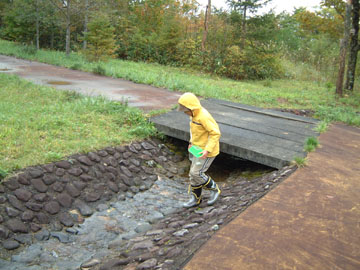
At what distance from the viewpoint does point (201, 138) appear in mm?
4246

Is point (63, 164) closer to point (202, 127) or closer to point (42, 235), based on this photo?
point (42, 235)

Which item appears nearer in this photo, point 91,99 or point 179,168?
point 179,168

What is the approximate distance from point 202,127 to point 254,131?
101 inches

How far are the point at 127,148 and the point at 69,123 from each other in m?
1.15

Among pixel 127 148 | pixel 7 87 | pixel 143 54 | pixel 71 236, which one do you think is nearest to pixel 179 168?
pixel 127 148

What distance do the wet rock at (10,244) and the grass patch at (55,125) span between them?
872 mm

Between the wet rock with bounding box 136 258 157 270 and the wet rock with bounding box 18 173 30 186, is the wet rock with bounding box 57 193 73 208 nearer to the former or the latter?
the wet rock with bounding box 18 173 30 186

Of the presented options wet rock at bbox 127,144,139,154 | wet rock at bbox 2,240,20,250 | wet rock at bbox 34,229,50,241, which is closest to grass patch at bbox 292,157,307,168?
wet rock at bbox 127,144,139,154

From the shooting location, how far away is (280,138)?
6133mm

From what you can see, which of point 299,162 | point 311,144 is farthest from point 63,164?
point 311,144

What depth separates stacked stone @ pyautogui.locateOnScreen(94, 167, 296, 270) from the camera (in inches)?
117

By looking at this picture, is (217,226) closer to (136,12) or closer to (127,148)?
(127,148)

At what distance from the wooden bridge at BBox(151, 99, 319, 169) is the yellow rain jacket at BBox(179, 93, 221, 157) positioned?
4.55 ft

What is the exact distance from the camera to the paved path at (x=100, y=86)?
8416 millimetres
